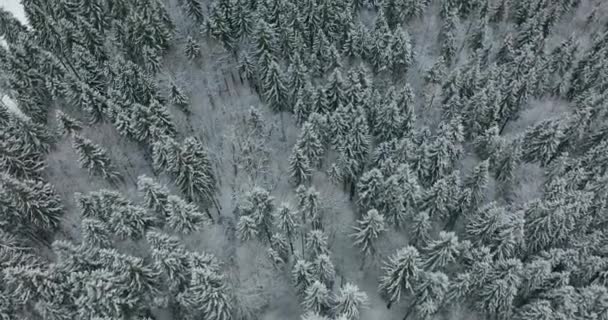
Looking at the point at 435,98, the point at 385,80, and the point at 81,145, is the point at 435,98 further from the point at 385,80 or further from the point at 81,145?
the point at 81,145

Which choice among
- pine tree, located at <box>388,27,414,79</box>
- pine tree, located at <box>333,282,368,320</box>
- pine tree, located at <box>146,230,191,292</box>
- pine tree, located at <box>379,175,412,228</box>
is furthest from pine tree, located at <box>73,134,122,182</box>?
pine tree, located at <box>388,27,414,79</box>

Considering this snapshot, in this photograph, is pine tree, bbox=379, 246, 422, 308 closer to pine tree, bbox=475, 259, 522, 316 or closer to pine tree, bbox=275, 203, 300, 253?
pine tree, bbox=475, 259, 522, 316

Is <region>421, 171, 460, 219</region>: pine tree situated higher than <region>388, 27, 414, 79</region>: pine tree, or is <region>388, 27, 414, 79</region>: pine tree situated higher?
<region>388, 27, 414, 79</region>: pine tree

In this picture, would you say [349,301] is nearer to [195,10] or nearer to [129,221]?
[129,221]

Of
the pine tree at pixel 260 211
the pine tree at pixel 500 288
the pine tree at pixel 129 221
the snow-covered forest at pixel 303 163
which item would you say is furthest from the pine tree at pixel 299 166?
the pine tree at pixel 500 288

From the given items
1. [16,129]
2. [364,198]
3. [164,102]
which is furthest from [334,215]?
→ [16,129]

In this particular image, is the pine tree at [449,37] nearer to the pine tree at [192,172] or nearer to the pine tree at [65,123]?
the pine tree at [192,172]

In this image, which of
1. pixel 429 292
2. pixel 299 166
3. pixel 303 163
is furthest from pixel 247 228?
pixel 429 292
